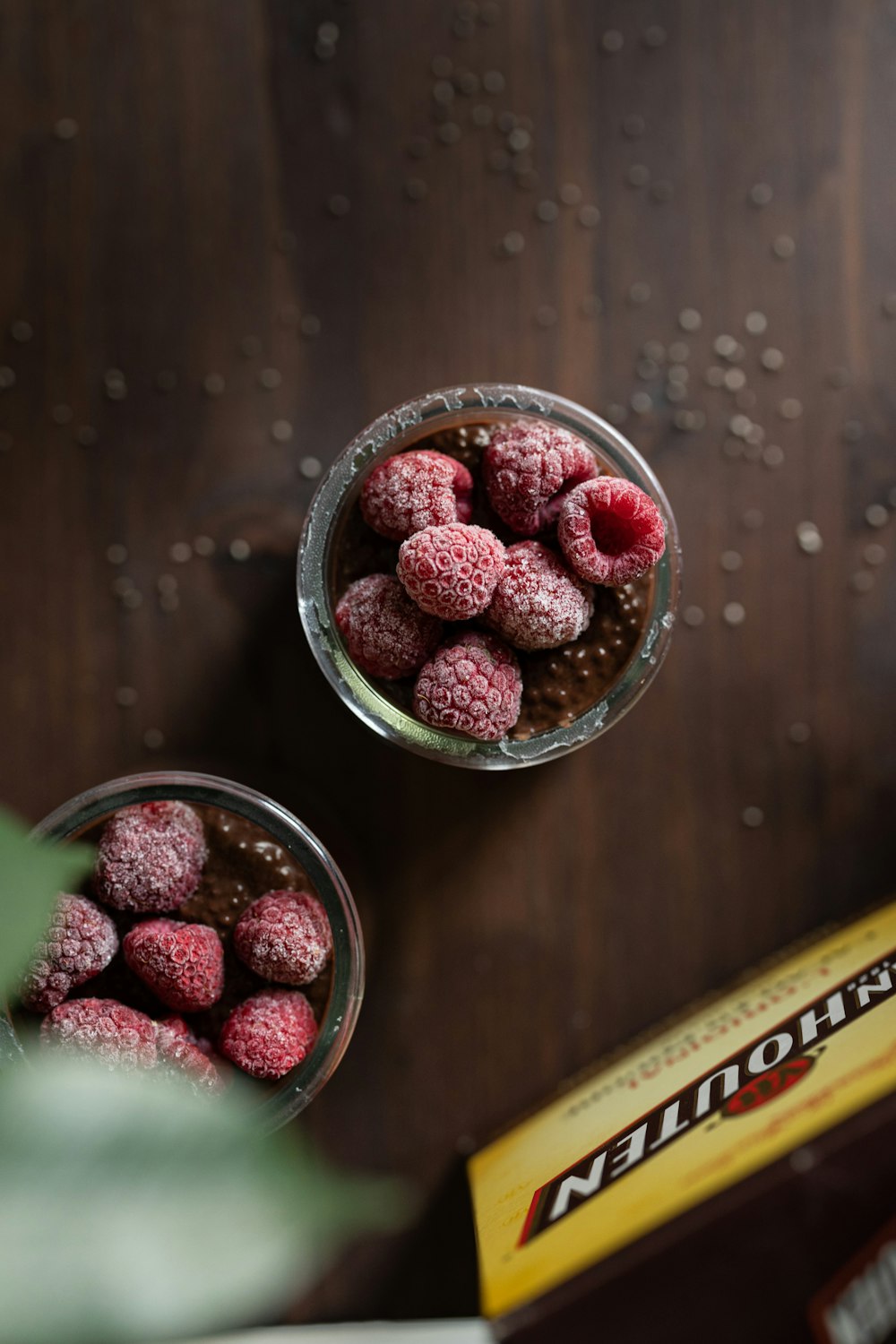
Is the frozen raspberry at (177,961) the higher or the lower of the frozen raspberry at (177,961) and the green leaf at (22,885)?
the lower

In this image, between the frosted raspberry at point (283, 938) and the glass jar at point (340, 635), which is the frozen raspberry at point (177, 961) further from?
the glass jar at point (340, 635)

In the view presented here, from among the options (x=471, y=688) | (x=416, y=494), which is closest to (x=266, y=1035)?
(x=471, y=688)

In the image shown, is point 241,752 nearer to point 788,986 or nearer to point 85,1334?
point 788,986

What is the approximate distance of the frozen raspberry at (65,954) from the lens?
94 centimetres

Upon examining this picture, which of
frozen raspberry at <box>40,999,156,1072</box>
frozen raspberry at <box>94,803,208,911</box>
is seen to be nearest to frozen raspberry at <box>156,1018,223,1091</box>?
frozen raspberry at <box>40,999,156,1072</box>

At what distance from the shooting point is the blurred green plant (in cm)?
40

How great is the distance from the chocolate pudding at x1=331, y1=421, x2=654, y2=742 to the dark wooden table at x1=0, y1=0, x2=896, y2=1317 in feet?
0.56

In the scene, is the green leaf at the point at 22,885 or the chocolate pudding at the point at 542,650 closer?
the green leaf at the point at 22,885

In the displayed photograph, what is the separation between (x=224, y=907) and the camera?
1023 mm

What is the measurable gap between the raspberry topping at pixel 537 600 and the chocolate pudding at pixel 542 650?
47 mm

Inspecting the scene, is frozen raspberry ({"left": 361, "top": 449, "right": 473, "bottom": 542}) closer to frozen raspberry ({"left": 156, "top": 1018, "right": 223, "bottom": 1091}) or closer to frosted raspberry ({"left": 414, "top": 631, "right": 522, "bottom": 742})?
frosted raspberry ({"left": 414, "top": 631, "right": 522, "bottom": 742})

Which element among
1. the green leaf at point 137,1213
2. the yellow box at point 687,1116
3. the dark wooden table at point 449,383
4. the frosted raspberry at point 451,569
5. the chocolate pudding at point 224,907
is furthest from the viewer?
the dark wooden table at point 449,383

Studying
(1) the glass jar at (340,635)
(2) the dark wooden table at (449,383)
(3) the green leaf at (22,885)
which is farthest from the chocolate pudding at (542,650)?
(3) the green leaf at (22,885)

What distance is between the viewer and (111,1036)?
0.92 meters
